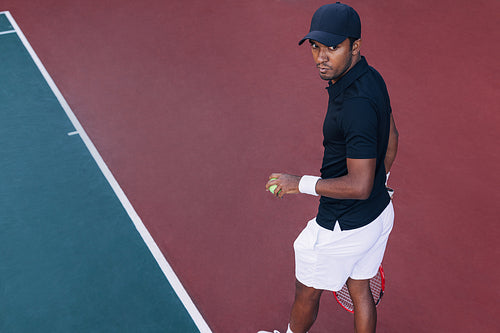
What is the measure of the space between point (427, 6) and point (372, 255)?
6109mm

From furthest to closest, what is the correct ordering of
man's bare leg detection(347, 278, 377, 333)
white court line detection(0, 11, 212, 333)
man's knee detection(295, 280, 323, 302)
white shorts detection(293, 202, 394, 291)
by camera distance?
white court line detection(0, 11, 212, 333), man's knee detection(295, 280, 323, 302), man's bare leg detection(347, 278, 377, 333), white shorts detection(293, 202, 394, 291)

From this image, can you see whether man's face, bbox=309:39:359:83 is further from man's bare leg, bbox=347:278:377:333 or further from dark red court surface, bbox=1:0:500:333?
dark red court surface, bbox=1:0:500:333

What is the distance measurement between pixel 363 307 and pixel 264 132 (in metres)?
3.02

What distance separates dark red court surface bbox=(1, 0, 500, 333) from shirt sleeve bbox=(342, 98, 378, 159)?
178 centimetres

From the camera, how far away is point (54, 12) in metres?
8.51

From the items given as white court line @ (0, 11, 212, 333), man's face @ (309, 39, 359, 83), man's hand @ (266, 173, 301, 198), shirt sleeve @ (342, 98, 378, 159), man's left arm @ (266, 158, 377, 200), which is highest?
man's face @ (309, 39, 359, 83)

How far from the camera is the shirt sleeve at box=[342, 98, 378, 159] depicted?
7.95 ft

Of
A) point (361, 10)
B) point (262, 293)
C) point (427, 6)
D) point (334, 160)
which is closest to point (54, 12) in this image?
point (361, 10)

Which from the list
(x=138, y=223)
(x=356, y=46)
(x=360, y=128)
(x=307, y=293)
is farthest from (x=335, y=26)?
(x=138, y=223)

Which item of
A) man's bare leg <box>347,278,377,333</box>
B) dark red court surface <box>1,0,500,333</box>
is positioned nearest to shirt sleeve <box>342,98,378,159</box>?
man's bare leg <box>347,278,377,333</box>

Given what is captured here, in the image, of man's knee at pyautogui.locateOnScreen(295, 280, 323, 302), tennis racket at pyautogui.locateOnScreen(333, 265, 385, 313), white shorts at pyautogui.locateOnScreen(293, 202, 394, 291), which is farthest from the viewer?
tennis racket at pyautogui.locateOnScreen(333, 265, 385, 313)

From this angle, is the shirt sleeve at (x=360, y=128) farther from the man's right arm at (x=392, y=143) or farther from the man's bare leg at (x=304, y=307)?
the man's bare leg at (x=304, y=307)

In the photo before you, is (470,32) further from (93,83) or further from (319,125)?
(93,83)

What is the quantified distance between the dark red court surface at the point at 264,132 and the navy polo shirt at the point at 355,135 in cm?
128
